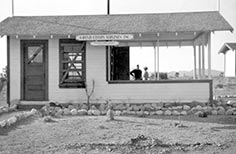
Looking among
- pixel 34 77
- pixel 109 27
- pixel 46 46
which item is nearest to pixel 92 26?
pixel 109 27

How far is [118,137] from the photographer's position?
8.23 meters

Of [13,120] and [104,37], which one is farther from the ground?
[104,37]

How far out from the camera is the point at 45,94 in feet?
50.2

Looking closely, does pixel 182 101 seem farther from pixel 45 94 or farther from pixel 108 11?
pixel 108 11

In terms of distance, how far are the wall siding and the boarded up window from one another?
0.19 meters

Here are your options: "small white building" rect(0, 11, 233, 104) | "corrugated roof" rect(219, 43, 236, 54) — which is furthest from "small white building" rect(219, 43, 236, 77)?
"small white building" rect(0, 11, 233, 104)

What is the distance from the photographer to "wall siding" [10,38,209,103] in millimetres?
14828

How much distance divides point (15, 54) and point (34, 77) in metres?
1.29

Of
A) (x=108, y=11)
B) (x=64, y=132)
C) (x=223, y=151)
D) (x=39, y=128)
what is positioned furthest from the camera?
(x=108, y=11)

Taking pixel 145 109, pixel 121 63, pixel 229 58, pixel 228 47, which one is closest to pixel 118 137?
pixel 145 109

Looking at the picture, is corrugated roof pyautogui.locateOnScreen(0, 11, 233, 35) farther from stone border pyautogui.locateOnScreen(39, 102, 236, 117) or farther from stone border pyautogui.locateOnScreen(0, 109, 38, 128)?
stone border pyautogui.locateOnScreen(0, 109, 38, 128)

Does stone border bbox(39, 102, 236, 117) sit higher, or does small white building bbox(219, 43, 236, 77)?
small white building bbox(219, 43, 236, 77)

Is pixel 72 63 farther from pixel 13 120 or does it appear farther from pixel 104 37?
pixel 13 120

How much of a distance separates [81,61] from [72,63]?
0.40 m
